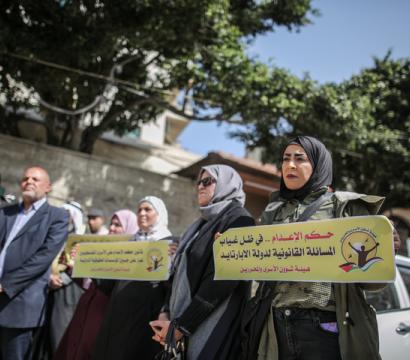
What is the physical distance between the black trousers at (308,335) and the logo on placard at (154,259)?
1177mm

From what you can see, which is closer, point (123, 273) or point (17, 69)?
point (123, 273)

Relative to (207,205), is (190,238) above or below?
below

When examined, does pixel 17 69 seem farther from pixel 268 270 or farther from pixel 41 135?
pixel 268 270

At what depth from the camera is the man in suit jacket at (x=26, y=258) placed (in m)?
3.59

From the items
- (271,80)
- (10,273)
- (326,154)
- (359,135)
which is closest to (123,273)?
(10,273)

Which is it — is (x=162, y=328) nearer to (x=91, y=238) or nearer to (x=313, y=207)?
(x=313, y=207)

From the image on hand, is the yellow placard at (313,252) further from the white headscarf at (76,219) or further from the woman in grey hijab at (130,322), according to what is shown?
the white headscarf at (76,219)

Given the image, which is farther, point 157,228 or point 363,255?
point 157,228

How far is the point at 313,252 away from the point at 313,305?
255 millimetres

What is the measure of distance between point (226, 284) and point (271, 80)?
7.52 meters

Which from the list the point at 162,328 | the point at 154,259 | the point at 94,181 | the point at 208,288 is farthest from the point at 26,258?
the point at 94,181

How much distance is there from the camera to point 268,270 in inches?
82.8

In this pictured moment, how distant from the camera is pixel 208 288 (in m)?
2.39

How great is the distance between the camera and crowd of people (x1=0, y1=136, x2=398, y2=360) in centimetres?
195
